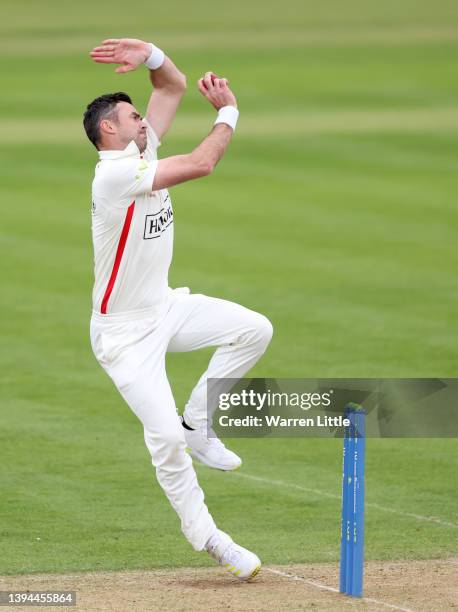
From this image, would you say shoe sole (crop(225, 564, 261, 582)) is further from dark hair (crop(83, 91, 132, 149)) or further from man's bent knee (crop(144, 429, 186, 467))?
dark hair (crop(83, 91, 132, 149))

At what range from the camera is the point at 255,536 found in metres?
11.1

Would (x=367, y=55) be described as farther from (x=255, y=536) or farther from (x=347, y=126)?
(x=255, y=536)

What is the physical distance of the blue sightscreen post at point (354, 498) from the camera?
28.9 feet

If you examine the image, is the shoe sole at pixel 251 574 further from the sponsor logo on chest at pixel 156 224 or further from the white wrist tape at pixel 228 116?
the white wrist tape at pixel 228 116

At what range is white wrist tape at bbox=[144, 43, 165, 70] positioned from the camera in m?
9.91

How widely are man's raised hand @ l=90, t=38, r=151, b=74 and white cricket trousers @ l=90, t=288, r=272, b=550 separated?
160 cm

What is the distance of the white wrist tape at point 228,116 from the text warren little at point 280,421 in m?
2.03

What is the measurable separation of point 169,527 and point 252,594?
229cm

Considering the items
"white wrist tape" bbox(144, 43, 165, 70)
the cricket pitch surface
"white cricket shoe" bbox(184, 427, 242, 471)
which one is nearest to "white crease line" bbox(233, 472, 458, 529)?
the cricket pitch surface

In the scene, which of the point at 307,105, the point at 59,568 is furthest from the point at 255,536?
the point at 307,105

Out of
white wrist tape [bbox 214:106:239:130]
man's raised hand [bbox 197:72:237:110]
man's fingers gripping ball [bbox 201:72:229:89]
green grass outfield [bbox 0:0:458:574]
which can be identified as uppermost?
man's fingers gripping ball [bbox 201:72:229:89]

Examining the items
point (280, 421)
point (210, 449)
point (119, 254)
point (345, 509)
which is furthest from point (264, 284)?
point (345, 509)

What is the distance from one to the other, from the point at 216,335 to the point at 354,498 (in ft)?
5.09

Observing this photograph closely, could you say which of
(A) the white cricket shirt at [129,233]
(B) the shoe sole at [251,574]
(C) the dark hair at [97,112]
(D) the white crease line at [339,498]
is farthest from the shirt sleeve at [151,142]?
(D) the white crease line at [339,498]
